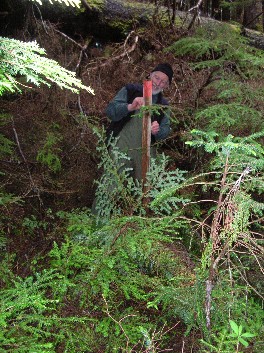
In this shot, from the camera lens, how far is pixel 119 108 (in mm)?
4598

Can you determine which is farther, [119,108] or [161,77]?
[161,77]

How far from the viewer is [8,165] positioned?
5.48 m

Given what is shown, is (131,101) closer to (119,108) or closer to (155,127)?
(119,108)

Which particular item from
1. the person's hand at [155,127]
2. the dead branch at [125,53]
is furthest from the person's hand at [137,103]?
the dead branch at [125,53]

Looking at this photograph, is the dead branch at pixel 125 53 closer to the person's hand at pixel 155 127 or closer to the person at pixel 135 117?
the person at pixel 135 117

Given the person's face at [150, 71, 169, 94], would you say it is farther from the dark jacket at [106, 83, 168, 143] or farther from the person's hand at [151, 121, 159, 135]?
the person's hand at [151, 121, 159, 135]

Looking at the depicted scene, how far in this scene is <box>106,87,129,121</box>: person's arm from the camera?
4.58 metres

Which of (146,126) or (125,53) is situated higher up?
(125,53)

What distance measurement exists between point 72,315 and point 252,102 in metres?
3.45

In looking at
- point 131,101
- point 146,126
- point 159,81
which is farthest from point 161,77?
point 146,126

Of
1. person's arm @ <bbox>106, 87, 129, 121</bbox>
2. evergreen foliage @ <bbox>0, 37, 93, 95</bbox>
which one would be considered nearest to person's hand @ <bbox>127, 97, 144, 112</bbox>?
person's arm @ <bbox>106, 87, 129, 121</bbox>

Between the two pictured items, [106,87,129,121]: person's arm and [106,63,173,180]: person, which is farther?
[106,63,173,180]: person

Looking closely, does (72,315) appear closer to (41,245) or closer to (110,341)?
(110,341)

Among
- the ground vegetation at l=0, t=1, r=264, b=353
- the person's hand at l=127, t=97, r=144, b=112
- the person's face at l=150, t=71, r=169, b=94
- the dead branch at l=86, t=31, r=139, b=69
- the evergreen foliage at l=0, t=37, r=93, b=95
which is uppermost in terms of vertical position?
the dead branch at l=86, t=31, r=139, b=69
